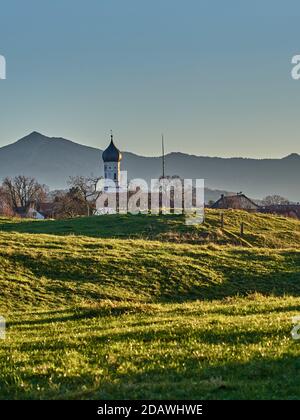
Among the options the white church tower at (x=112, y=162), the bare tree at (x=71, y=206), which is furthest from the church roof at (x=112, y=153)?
the bare tree at (x=71, y=206)

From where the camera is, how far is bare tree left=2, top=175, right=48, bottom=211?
163387 millimetres

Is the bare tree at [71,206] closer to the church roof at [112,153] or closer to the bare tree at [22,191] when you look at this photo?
the bare tree at [22,191]

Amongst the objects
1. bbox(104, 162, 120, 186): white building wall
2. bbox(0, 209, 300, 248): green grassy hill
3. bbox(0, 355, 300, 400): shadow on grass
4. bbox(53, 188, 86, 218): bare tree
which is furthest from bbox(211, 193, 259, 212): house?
bbox(0, 355, 300, 400): shadow on grass

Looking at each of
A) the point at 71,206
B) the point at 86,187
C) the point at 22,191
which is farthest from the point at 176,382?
the point at 22,191

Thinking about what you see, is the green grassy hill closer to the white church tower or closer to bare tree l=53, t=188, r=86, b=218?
bare tree l=53, t=188, r=86, b=218

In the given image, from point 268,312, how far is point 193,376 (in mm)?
10251

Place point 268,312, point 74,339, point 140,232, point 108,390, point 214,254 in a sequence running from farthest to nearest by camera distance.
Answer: point 140,232, point 214,254, point 268,312, point 74,339, point 108,390

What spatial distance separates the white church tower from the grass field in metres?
125

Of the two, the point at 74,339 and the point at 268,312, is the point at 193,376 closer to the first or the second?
the point at 74,339

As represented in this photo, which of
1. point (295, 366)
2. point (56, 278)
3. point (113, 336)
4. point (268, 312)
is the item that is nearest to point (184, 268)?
point (56, 278)

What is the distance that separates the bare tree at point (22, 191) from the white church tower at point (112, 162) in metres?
22.1

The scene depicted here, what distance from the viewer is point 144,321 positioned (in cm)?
1841

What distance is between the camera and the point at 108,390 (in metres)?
9.50
